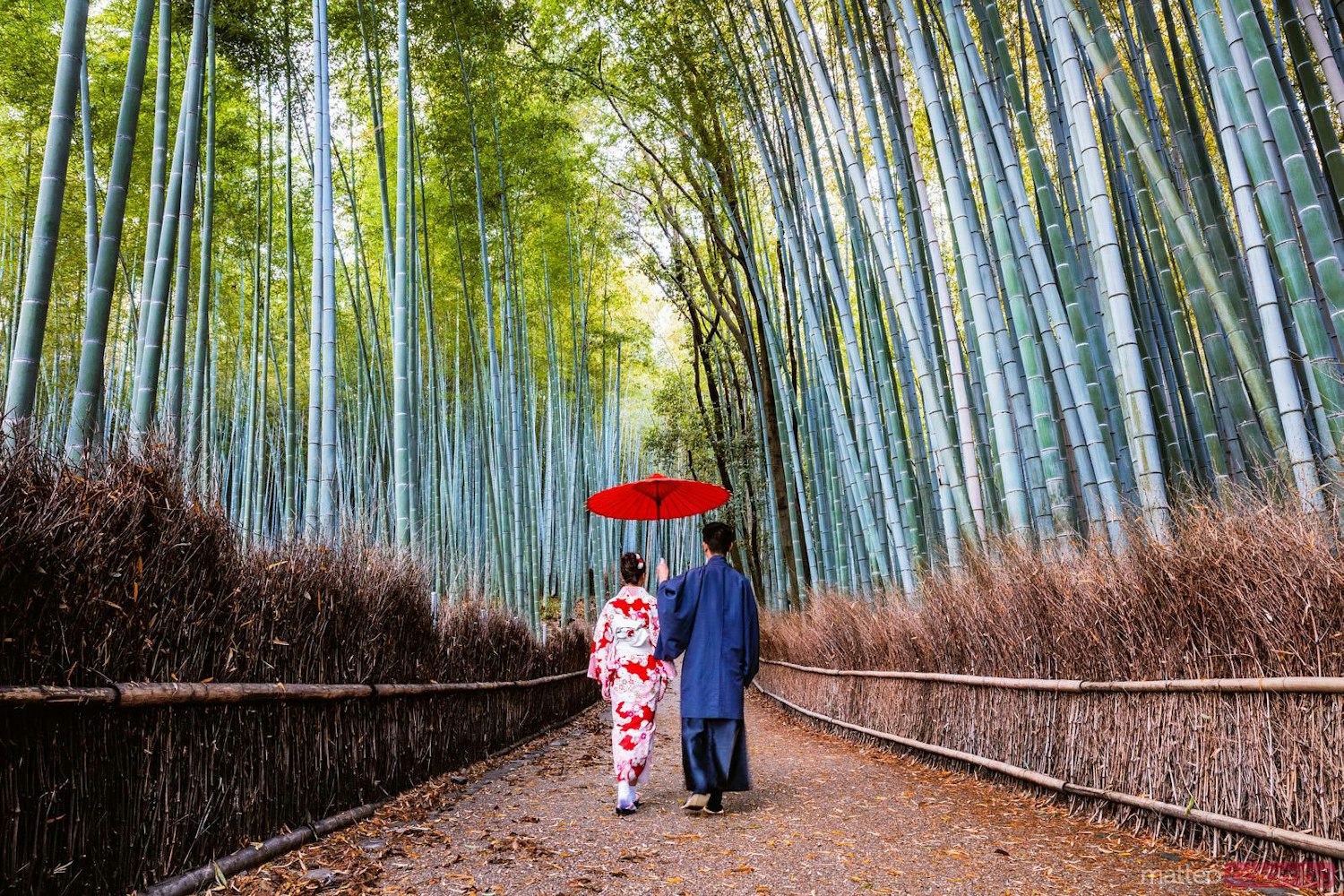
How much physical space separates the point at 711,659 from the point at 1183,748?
1.55m

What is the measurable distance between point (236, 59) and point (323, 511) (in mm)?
4290

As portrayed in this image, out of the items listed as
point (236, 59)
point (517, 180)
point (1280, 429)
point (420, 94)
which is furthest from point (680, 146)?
point (1280, 429)

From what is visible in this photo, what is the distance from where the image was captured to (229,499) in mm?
9398

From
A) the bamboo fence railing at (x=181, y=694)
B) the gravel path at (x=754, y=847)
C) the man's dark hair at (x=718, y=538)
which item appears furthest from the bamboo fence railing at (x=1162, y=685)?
the bamboo fence railing at (x=181, y=694)

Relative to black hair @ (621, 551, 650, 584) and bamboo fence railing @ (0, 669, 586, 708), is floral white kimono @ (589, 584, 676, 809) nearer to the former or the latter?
black hair @ (621, 551, 650, 584)

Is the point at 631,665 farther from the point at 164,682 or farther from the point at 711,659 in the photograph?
the point at 164,682

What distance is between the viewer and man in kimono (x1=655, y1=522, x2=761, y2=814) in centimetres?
309

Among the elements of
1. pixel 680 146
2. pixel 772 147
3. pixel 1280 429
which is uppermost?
pixel 680 146

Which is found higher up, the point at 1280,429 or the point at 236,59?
the point at 236,59

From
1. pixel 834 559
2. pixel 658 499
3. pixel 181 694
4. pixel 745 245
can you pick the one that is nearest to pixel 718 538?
pixel 658 499

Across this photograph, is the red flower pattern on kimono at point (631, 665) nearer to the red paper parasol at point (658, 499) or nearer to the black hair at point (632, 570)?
the black hair at point (632, 570)

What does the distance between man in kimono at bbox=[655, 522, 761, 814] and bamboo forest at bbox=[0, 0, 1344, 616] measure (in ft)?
3.50

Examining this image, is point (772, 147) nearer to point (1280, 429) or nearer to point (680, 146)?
point (680, 146)

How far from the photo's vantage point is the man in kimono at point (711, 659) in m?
3.09
